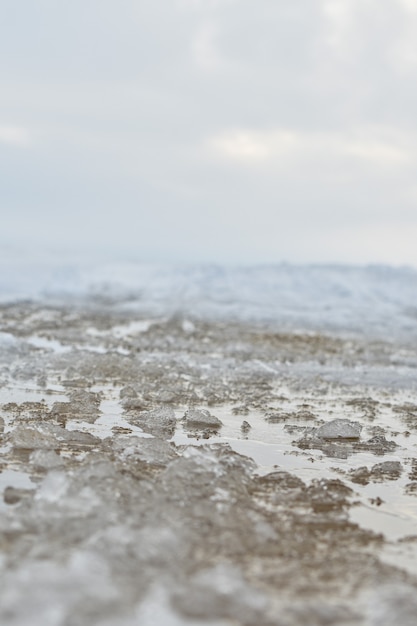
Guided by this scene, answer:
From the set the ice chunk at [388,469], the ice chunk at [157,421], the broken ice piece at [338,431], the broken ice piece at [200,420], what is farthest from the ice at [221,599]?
the broken ice piece at [200,420]

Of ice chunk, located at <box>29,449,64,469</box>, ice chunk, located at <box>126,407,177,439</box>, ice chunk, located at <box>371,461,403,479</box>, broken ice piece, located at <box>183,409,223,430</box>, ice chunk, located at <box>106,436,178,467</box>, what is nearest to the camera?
ice chunk, located at <box>29,449,64,469</box>

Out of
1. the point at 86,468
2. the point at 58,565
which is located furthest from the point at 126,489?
the point at 58,565

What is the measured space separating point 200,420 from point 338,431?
1.23 metres

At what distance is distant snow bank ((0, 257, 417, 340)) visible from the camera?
2714 centimetres

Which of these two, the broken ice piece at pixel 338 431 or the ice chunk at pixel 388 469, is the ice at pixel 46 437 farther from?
the ice chunk at pixel 388 469

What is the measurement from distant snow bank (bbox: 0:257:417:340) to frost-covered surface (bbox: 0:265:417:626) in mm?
14117

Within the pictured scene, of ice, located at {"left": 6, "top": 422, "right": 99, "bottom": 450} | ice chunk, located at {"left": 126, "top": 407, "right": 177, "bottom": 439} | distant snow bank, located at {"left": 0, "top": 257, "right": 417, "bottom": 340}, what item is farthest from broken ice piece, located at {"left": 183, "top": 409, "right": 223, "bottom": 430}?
distant snow bank, located at {"left": 0, "top": 257, "right": 417, "bottom": 340}

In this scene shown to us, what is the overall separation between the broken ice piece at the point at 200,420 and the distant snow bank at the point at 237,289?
17003 millimetres

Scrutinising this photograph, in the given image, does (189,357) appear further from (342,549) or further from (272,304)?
(272,304)

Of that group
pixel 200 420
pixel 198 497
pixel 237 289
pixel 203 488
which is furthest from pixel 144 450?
pixel 237 289

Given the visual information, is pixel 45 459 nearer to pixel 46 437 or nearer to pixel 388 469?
pixel 46 437

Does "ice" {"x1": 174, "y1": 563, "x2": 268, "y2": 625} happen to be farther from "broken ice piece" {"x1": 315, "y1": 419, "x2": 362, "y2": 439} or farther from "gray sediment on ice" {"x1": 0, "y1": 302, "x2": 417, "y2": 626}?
"broken ice piece" {"x1": 315, "y1": 419, "x2": 362, "y2": 439}

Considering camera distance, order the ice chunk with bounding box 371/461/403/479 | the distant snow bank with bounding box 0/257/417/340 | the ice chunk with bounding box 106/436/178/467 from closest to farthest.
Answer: the ice chunk with bounding box 106/436/178/467, the ice chunk with bounding box 371/461/403/479, the distant snow bank with bounding box 0/257/417/340

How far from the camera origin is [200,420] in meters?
7.10
